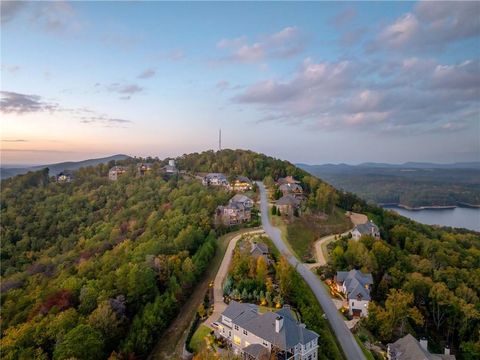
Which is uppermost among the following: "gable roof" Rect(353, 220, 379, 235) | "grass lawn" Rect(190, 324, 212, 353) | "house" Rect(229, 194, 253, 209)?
"house" Rect(229, 194, 253, 209)

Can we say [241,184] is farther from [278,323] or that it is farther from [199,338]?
[278,323]

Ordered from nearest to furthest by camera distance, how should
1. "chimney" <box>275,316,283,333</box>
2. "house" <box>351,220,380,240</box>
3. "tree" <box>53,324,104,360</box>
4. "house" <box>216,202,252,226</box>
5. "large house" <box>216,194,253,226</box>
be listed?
1. "chimney" <box>275,316,283,333</box>
2. "tree" <box>53,324,104,360</box>
3. "house" <box>351,220,380,240</box>
4. "large house" <box>216,194,253,226</box>
5. "house" <box>216,202,252,226</box>

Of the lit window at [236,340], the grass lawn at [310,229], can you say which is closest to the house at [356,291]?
the grass lawn at [310,229]

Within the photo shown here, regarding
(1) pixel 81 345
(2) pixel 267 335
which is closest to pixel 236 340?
(2) pixel 267 335

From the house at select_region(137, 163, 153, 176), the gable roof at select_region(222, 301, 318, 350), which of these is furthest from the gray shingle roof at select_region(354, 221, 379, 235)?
the house at select_region(137, 163, 153, 176)

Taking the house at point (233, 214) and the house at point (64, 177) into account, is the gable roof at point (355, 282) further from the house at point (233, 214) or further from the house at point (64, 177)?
the house at point (64, 177)

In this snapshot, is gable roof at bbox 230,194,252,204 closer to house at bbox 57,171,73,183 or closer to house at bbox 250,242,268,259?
house at bbox 250,242,268,259
